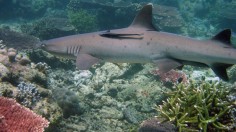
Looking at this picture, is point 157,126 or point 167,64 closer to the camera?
point 167,64

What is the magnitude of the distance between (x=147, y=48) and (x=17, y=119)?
2.33 metres

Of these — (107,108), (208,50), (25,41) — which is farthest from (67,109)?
(25,41)

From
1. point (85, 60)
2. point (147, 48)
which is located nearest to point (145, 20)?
point (147, 48)

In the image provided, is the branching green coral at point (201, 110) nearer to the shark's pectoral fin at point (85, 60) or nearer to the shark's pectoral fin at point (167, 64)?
the shark's pectoral fin at point (167, 64)

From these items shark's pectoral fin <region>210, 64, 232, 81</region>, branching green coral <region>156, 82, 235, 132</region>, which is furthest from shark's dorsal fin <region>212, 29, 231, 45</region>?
branching green coral <region>156, 82, 235, 132</region>

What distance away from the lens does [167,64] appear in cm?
434

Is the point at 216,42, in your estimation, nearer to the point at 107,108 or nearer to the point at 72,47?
the point at 72,47

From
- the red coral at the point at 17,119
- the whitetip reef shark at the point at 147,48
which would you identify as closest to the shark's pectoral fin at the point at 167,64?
the whitetip reef shark at the point at 147,48

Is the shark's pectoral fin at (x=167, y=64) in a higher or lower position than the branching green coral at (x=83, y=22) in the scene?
higher

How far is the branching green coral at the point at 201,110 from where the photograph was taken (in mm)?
3975

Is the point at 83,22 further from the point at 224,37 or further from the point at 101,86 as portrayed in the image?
the point at 224,37

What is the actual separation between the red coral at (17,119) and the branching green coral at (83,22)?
1123 cm

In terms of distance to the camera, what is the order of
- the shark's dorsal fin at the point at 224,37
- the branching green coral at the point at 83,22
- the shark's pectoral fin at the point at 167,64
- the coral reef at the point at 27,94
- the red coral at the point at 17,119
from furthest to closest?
the branching green coral at the point at 83,22 → the coral reef at the point at 27,94 → the shark's pectoral fin at the point at 167,64 → the shark's dorsal fin at the point at 224,37 → the red coral at the point at 17,119

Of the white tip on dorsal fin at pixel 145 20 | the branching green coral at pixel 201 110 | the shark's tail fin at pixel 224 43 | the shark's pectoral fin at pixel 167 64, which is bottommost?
the branching green coral at pixel 201 110
